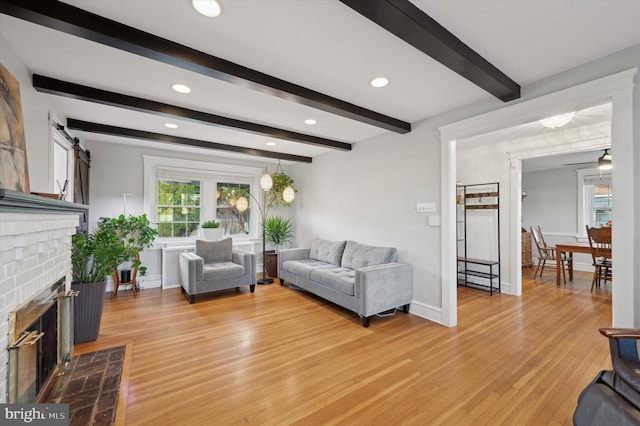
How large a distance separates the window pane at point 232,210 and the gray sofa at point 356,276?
1.51 m

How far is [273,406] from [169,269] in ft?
12.2

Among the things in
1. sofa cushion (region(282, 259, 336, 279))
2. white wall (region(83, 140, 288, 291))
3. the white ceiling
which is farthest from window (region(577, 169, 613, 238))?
white wall (region(83, 140, 288, 291))

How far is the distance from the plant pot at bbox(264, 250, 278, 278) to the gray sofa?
58cm

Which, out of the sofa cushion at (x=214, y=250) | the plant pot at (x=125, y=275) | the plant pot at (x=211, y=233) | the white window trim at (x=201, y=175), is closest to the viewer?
the plant pot at (x=125, y=275)

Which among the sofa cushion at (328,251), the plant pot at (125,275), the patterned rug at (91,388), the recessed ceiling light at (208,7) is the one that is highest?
the recessed ceiling light at (208,7)

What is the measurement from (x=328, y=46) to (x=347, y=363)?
8.33 feet

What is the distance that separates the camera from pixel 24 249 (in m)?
1.46

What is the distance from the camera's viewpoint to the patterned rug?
5.57 ft

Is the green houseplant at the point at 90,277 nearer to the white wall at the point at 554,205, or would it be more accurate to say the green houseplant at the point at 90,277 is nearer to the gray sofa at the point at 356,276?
the gray sofa at the point at 356,276

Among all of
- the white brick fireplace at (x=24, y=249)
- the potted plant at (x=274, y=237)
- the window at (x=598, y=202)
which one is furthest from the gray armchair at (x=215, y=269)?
the window at (x=598, y=202)

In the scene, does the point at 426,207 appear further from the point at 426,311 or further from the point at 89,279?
the point at 89,279

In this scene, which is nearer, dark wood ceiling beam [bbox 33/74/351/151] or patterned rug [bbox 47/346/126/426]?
patterned rug [bbox 47/346/126/426]

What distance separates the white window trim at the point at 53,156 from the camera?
273 cm

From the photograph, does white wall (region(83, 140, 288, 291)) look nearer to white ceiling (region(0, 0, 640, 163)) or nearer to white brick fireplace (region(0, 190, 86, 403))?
white ceiling (region(0, 0, 640, 163))
